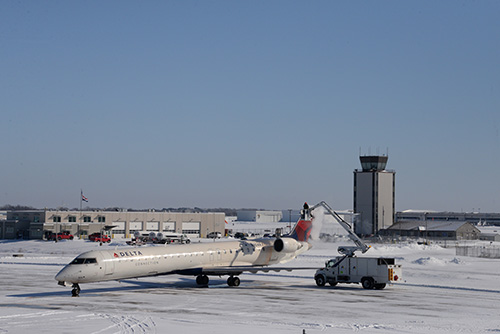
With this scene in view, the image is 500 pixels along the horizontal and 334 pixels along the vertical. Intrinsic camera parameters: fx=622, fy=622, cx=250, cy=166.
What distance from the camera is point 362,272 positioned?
4634 cm


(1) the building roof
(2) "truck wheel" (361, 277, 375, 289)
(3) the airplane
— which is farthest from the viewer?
(1) the building roof

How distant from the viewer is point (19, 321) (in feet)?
98.7

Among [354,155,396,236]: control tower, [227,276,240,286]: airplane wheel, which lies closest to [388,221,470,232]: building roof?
[354,155,396,236]: control tower

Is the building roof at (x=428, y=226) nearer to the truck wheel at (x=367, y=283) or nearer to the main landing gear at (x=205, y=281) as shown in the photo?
the truck wheel at (x=367, y=283)

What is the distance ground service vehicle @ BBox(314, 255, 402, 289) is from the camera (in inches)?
1788

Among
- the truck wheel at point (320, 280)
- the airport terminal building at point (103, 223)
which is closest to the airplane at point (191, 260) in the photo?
the truck wheel at point (320, 280)

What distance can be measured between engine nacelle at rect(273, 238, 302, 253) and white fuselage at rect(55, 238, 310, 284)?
108 millimetres

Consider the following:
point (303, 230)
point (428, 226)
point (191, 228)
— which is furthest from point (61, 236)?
point (428, 226)

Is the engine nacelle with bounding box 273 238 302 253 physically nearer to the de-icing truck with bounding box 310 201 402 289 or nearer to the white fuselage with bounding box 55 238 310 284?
the white fuselage with bounding box 55 238 310 284

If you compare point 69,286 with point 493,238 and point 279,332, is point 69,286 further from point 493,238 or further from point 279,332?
point 493,238

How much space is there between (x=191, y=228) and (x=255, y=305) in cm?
9997

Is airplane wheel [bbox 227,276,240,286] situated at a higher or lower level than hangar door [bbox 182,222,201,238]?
lower

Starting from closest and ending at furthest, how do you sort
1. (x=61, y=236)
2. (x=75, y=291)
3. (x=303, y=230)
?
(x=75, y=291) → (x=303, y=230) → (x=61, y=236)

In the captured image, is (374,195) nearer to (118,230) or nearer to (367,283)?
(118,230)
